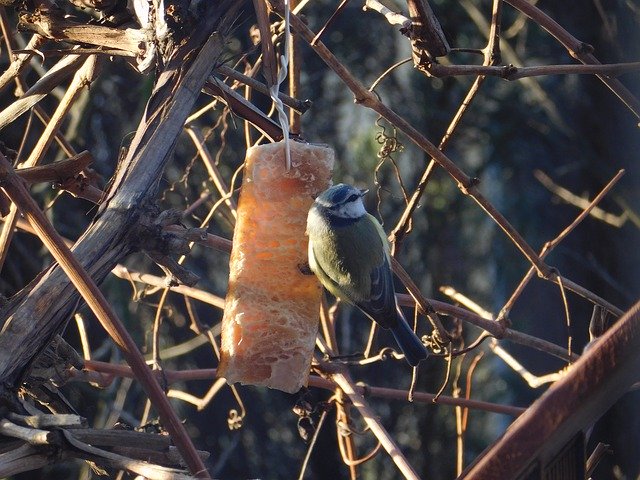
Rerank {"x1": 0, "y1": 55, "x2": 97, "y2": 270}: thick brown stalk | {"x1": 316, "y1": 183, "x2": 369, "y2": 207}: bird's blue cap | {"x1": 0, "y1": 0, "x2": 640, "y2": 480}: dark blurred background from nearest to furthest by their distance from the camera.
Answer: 1. {"x1": 0, "y1": 55, "x2": 97, "y2": 270}: thick brown stalk
2. {"x1": 316, "y1": 183, "x2": 369, "y2": 207}: bird's blue cap
3. {"x1": 0, "y1": 0, "x2": 640, "y2": 480}: dark blurred background

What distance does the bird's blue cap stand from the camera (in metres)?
1.64

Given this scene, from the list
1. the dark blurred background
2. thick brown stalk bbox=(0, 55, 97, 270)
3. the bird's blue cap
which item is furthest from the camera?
the dark blurred background

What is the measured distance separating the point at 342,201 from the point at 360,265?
0.22m

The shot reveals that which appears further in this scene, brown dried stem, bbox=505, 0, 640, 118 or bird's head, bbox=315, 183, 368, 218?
bird's head, bbox=315, 183, 368, 218

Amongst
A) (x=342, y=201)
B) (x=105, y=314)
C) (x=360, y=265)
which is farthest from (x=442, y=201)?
(x=105, y=314)

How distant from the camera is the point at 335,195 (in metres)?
1.74

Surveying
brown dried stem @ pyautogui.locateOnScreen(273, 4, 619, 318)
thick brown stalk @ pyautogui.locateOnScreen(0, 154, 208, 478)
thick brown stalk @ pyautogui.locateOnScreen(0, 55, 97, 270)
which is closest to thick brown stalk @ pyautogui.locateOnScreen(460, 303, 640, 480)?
thick brown stalk @ pyautogui.locateOnScreen(0, 154, 208, 478)

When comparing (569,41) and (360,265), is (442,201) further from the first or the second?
(569,41)

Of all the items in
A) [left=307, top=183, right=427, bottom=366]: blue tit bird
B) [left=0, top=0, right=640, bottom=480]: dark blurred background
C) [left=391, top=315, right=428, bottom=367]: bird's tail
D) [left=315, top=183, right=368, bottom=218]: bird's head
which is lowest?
[left=0, top=0, right=640, bottom=480]: dark blurred background

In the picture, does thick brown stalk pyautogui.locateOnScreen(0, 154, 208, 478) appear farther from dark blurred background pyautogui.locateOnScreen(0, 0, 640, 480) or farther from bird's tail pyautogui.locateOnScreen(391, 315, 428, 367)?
dark blurred background pyautogui.locateOnScreen(0, 0, 640, 480)

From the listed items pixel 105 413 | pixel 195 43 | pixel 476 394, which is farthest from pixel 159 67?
pixel 476 394

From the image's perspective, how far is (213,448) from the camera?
4.71 metres

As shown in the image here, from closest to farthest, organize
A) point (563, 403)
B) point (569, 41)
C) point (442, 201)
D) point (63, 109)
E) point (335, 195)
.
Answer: point (563, 403), point (569, 41), point (63, 109), point (335, 195), point (442, 201)

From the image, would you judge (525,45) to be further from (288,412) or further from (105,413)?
(105,413)
